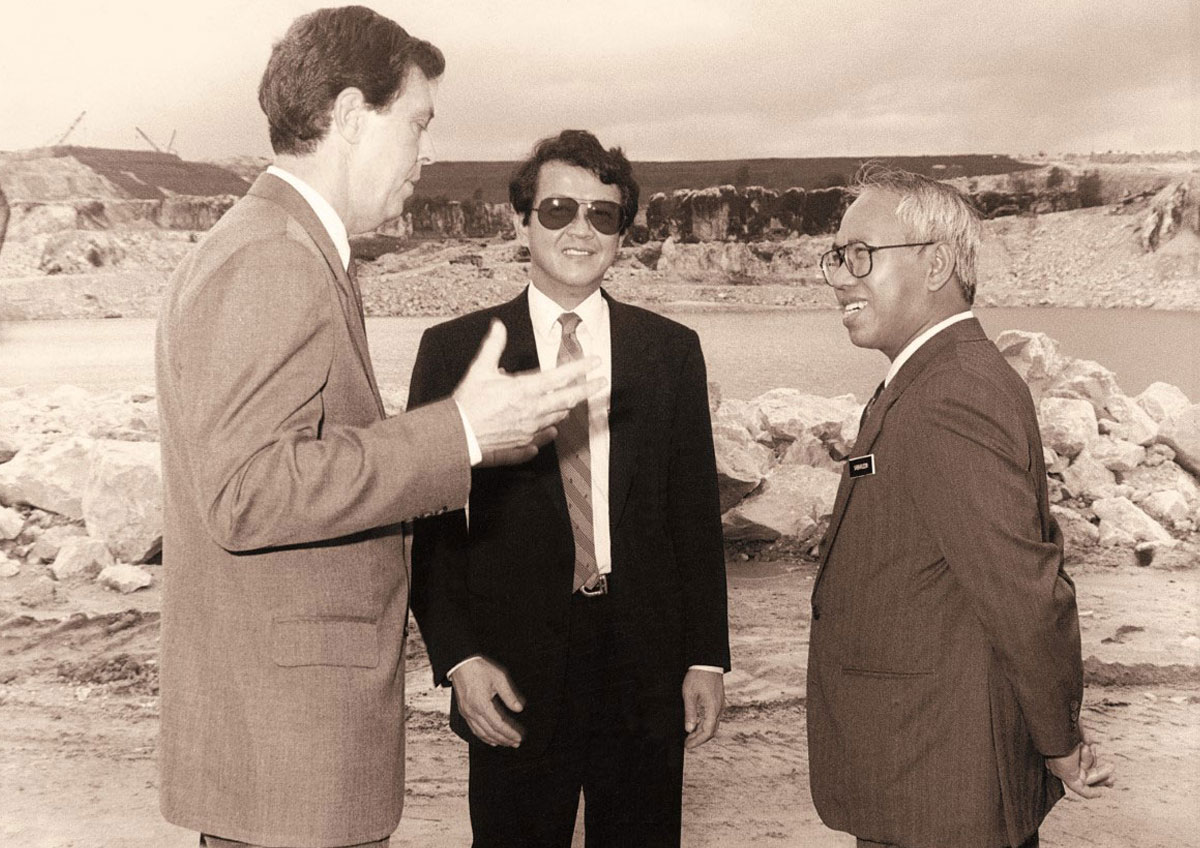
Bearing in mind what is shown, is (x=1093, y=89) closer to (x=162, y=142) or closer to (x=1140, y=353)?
(x=1140, y=353)

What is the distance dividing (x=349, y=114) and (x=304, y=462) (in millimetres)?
534

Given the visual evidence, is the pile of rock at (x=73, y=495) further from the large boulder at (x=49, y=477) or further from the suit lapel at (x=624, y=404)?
the suit lapel at (x=624, y=404)

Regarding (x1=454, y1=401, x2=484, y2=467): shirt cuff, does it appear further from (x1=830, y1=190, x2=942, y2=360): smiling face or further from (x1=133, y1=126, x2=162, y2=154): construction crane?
(x1=133, y1=126, x2=162, y2=154): construction crane

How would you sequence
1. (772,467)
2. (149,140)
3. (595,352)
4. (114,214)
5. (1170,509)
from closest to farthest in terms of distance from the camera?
(595,352), (149,140), (114,214), (1170,509), (772,467)

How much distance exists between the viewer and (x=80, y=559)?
497 centimetres

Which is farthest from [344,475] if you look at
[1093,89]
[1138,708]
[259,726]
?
[1093,89]

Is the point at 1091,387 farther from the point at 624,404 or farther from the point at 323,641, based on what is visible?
the point at 323,641

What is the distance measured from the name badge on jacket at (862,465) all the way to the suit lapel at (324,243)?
805mm

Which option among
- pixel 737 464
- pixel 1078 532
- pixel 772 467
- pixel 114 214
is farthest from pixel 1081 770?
pixel 114 214

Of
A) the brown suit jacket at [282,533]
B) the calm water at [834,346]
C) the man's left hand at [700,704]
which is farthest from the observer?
the calm water at [834,346]

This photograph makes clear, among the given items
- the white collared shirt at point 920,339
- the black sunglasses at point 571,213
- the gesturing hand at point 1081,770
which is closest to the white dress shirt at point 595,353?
the black sunglasses at point 571,213

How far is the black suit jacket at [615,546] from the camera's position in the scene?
2.24 meters

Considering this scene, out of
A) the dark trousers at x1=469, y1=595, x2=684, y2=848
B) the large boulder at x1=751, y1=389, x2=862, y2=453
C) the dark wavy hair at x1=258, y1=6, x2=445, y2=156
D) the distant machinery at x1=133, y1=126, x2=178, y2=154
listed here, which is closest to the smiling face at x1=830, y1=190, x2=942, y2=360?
the dark trousers at x1=469, y1=595, x2=684, y2=848

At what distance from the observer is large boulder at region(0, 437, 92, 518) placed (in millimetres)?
5059
